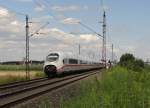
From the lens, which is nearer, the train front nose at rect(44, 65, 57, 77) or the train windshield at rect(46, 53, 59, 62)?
the train front nose at rect(44, 65, 57, 77)

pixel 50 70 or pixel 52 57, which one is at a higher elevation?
pixel 52 57

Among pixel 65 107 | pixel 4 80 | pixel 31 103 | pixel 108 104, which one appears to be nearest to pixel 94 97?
pixel 65 107

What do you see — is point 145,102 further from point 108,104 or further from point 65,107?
point 65,107

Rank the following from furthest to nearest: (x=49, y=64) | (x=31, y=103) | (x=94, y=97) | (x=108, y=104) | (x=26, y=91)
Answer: (x=49, y=64)
(x=26, y=91)
(x=31, y=103)
(x=94, y=97)
(x=108, y=104)

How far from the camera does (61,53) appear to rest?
52.0m

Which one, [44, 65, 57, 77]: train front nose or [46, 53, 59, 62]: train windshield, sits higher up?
[46, 53, 59, 62]: train windshield

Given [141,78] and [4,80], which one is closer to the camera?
[141,78]

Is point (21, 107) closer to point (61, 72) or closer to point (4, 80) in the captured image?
point (4, 80)

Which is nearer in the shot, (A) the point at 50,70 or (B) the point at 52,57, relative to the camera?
(A) the point at 50,70

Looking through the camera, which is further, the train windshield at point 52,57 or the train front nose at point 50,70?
the train windshield at point 52,57

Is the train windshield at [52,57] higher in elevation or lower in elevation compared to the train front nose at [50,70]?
higher

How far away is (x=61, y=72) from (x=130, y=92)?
36.8 metres

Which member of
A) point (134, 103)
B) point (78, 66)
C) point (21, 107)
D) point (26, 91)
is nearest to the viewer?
point (134, 103)

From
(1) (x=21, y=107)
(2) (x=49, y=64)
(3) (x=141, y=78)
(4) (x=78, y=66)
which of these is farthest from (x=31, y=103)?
(4) (x=78, y=66)
